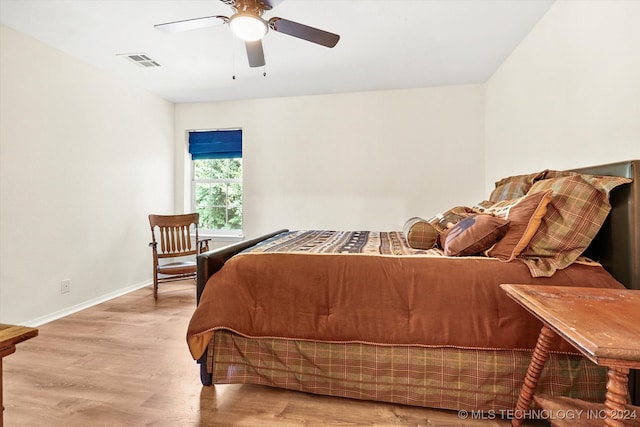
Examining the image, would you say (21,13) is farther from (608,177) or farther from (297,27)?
(608,177)

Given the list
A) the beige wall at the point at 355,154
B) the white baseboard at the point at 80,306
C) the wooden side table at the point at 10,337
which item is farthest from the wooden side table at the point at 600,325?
the white baseboard at the point at 80,306

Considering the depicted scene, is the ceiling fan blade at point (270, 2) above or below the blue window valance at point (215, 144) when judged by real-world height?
above

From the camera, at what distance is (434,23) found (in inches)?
93.1

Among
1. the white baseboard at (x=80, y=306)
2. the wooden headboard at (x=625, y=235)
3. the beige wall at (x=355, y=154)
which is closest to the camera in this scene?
the wooden headboard at (x=625, y=235)

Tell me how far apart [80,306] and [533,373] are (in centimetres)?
370

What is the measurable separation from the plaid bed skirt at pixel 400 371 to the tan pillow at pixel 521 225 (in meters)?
0.47

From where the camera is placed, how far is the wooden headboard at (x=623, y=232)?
1369 mm

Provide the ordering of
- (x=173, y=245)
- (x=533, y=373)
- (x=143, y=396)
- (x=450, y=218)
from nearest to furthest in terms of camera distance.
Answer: (x=533, y=373), (x=143, y=396), (x=450, y=218), (x=173, y=245)

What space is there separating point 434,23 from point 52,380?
354cm

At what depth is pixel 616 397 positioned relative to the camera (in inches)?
32.9

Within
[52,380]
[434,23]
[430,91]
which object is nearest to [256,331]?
[52,380]

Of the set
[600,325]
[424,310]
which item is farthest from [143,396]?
[600,325]

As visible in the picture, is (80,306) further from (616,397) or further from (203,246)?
(616,397)

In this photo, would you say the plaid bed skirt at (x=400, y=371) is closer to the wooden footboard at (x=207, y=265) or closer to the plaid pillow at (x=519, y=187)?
the wooden footboard at (x=207, y=265)
